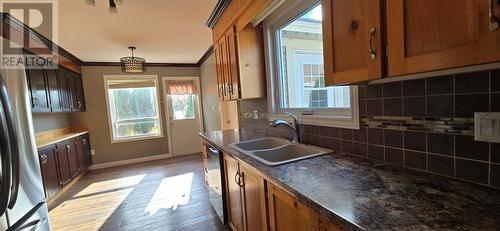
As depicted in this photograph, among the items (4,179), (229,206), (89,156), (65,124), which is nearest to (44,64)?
(65,124)

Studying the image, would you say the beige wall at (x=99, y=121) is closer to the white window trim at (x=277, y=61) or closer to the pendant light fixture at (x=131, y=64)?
the pendant light fixture at (x=131, y=64)

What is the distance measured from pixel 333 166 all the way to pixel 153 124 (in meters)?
4.92

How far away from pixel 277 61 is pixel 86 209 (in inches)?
116

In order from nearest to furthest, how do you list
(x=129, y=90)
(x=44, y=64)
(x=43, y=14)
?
(x=43, y=14)
(x=44, y=64)
(x=129, y=90)

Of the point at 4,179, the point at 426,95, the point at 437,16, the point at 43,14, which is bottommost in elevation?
the point at 4,179

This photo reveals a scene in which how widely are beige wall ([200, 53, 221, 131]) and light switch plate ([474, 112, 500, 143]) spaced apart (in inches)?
148

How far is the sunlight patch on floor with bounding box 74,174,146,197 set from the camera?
3.31 metres

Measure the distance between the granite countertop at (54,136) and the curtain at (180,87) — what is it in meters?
1.92

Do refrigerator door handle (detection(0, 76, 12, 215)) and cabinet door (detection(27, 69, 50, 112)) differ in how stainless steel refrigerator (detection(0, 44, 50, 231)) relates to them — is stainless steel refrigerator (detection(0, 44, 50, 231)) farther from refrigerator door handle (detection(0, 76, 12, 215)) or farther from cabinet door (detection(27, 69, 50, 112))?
cabinet door (detection(27, 69, 50, 112))

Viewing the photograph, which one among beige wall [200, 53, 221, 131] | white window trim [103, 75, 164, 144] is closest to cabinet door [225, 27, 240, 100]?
beige wall [200, 53, 221, 131]


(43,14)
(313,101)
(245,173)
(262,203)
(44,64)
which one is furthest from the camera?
(44,64)

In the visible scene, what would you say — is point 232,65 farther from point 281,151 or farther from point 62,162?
point 62,162

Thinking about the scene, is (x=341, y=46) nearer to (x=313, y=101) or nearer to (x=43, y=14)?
(x=313, y=101)

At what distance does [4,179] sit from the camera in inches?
37.7
